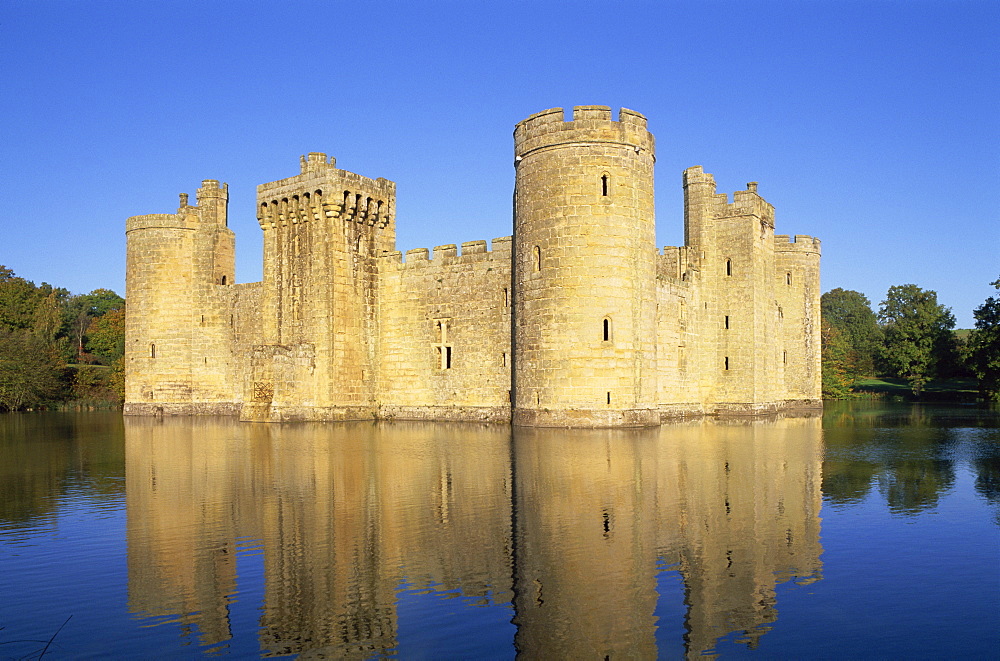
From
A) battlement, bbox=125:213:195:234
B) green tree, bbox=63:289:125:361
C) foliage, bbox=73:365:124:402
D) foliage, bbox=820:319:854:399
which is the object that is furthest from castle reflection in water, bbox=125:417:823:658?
green tree, bbox=63:289:125:361

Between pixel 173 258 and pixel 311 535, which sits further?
pixel 173 258

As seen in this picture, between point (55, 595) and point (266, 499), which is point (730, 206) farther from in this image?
point (55, 595)

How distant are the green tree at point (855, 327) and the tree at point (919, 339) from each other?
3.92 metres

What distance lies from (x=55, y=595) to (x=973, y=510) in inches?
467

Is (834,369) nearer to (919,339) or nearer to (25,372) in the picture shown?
(919,339)

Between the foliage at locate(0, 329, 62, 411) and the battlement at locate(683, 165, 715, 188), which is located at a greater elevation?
the battlement at locate(683, 165, 715, 188)

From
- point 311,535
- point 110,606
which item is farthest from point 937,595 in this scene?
point 110,606

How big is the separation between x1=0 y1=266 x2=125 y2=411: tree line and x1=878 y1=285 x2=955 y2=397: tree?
6233cm

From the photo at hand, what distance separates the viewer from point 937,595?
7457 mm

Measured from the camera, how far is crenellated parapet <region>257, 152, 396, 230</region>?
111ft

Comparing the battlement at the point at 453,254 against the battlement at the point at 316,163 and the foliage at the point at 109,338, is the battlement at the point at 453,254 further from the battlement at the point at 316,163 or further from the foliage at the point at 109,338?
the foliage at the point at 109,338

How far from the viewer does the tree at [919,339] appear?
2719 inches

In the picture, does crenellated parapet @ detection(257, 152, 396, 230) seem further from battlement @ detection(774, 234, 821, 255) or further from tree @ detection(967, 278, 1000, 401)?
tree @ detection(967, 278, 1000, 401)

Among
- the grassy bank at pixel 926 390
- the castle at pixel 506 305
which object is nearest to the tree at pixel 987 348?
the grassy bank at pixel 926 390
